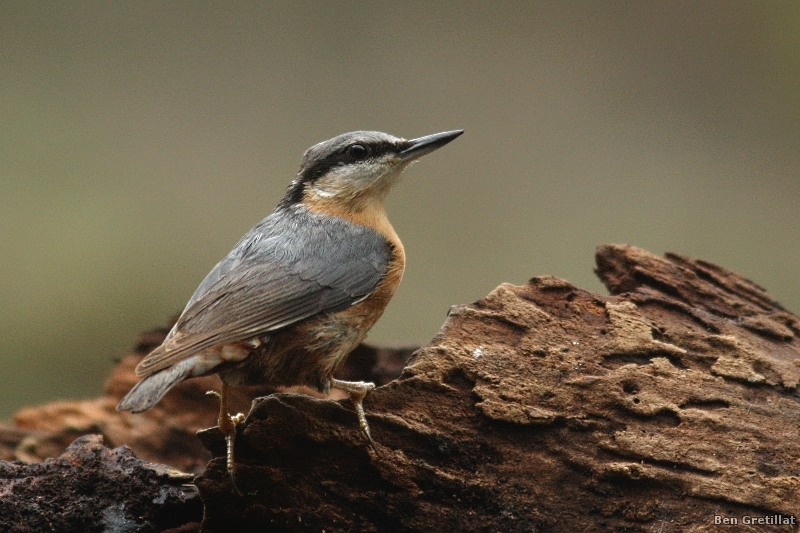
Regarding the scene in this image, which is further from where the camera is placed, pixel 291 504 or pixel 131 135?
pixel 131 135

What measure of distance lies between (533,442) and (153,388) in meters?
1.24

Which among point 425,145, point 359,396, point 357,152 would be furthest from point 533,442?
point 357,152

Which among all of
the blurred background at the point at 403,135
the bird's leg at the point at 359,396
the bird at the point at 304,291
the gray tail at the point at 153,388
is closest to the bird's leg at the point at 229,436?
the bird at the point at 304,291

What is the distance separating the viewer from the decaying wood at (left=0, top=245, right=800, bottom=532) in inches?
116

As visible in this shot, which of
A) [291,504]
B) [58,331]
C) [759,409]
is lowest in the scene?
[291,504]

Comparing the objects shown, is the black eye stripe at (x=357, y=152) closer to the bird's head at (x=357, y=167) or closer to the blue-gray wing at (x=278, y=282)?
the bird's head at (x=357, y=167)

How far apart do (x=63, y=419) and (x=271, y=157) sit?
3.60 m

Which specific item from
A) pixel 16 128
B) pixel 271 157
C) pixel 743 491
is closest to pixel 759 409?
pixel 743 491

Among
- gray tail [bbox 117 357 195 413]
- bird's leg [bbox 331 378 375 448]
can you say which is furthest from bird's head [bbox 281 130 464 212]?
gray tail [bbox 117 357 195 413]

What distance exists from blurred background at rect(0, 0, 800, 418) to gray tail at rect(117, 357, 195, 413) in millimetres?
3627

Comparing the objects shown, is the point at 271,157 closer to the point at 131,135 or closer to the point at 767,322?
the point at 131,135

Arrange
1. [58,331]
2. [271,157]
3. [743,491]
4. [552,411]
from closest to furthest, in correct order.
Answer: [743,491], [552,411], [58,331], [271,157]

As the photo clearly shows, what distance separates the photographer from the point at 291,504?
306 cm

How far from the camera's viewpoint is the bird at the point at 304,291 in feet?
10.5
